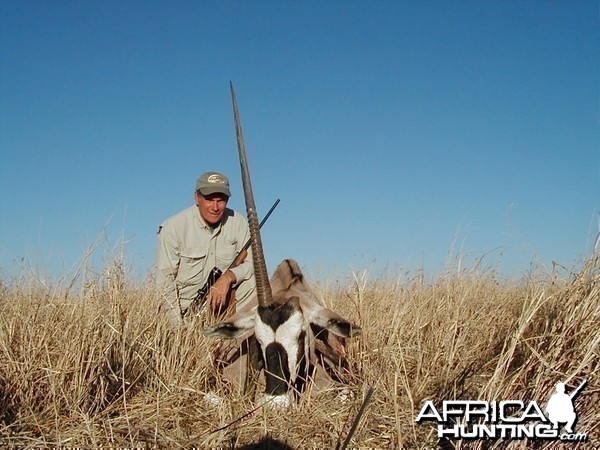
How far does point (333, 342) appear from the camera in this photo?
16.5 feet

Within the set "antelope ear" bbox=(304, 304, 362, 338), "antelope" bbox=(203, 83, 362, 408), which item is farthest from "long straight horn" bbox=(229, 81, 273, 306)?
A: "antelope ear" bbox=(304, 304, 362, 338)

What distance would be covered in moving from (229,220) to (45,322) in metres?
3.33

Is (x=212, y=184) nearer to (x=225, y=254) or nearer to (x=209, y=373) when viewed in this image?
(x=225, y=254)

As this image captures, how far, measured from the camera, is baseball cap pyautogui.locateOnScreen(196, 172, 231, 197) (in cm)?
655

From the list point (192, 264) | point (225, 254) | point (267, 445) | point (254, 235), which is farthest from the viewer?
point (225, 254)

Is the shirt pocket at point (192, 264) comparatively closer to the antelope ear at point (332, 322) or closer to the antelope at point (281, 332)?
the antelope at point (281, 332)

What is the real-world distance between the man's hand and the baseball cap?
3.48 ft

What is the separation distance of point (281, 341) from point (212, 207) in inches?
116

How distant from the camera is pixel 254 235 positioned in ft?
15.0

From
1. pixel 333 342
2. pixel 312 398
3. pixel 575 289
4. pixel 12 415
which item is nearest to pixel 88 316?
pixel 12 415

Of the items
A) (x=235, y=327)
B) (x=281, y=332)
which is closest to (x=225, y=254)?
(x=235, y=327)

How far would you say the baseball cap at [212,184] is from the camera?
21.5 ft

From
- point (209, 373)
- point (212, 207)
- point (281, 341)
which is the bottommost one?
point (209, 373)

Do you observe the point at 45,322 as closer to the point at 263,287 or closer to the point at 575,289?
the point at 263,287
